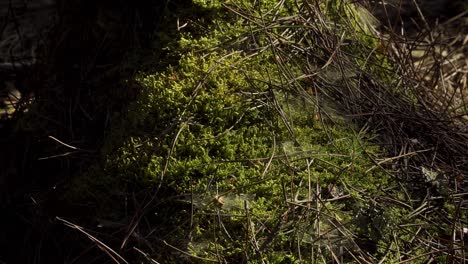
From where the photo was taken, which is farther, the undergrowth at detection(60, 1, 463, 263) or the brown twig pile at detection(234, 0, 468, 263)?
the brown twig pile at detection(234, 0, 468, 263)

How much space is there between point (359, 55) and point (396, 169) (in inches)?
33.8

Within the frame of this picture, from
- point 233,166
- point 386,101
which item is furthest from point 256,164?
point 386,101

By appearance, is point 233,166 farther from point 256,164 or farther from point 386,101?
point 386,101

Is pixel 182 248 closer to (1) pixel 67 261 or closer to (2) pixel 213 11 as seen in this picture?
(1) pixel 67 261

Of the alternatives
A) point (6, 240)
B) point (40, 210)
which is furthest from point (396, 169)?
point (6, 240)

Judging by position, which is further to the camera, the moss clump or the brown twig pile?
the brown twig pile

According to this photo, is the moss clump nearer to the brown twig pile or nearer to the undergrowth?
the undergrowth

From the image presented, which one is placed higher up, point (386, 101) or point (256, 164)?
point (256, 164)

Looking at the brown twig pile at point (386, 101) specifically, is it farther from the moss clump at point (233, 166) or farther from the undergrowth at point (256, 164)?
the moss clump at point (233, 166)

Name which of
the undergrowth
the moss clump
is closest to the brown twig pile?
the undergrowth

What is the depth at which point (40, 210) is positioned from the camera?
291cm

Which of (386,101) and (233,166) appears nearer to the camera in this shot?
(233,166)

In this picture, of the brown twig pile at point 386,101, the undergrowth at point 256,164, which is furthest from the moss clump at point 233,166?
the brown twig pile at point 386,101

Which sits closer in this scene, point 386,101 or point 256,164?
point 256,164
